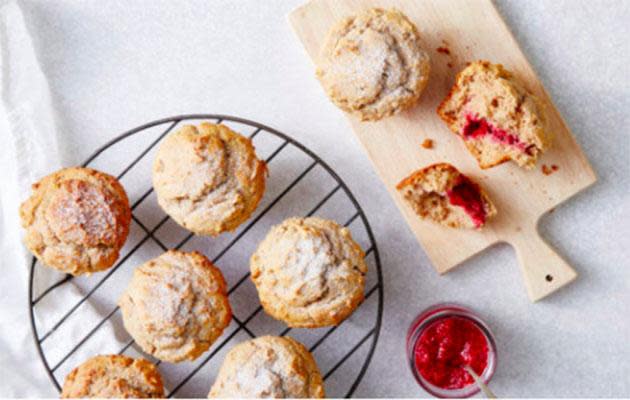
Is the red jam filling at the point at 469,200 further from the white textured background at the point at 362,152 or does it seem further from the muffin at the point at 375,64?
the muffin at the point at 375,64

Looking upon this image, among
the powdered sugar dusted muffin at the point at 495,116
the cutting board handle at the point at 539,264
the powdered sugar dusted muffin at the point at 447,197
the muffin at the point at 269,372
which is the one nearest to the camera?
the muffin at the point at 269,372

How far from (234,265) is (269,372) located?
2.10ft

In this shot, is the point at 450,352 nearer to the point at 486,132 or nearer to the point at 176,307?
the point at 486,132

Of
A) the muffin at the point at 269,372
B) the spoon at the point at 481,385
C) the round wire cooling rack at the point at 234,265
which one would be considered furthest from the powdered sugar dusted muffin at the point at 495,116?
the muffin at the point at 269,372

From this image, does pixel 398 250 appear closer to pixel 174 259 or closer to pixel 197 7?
pixel 174 259

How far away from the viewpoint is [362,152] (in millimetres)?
3629

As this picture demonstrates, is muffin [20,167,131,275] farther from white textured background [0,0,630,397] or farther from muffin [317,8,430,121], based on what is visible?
muffin [317,8,430,121]

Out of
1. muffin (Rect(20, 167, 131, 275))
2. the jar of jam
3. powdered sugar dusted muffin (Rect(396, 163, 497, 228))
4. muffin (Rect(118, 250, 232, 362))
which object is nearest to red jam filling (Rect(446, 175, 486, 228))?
powdered sugar dusted muffin (Rect(396, 163, 497, 228))

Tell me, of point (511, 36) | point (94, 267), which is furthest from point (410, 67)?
point (94, 267)

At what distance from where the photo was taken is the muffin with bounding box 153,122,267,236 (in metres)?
3.20

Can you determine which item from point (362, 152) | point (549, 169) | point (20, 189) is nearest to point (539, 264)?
point (549, 169)

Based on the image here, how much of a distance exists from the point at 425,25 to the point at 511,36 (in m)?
0.37

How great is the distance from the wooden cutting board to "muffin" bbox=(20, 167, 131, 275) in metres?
1.06

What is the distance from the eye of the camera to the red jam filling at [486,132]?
3.35 m
